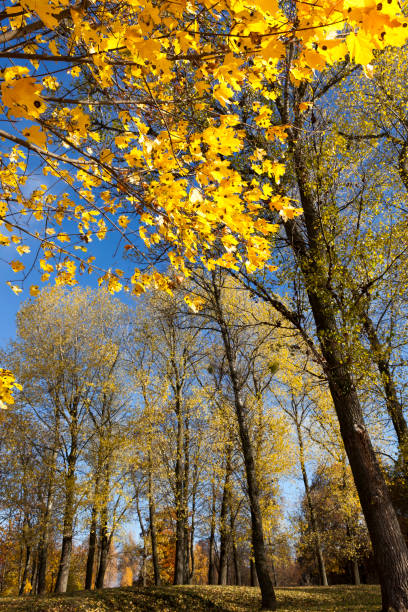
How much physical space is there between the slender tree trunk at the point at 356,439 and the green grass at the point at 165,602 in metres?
2.55

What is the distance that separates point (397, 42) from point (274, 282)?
4368mm

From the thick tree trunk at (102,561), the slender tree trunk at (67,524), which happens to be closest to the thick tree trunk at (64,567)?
the slender tree trunk at (67,524)

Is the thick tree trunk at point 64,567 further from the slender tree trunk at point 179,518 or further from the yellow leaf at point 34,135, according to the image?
the yellow leaf at point 34,135

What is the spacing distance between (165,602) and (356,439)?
20.3 feet

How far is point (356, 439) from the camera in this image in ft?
15.2

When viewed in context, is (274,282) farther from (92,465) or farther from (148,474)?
(148,474)

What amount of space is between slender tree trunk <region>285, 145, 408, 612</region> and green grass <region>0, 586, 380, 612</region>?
2.55m

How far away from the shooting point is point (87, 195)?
3.19 metres

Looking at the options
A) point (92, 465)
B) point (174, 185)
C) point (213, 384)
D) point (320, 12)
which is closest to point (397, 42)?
point (320, 12)

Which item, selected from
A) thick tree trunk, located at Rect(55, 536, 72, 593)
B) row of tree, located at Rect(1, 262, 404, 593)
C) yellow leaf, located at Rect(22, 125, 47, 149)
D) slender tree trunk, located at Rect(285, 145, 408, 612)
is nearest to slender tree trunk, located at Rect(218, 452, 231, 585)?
row of tree, located at Rect(1, 262, 404, 593)

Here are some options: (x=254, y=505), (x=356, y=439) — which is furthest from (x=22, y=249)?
(x=254, y=505)

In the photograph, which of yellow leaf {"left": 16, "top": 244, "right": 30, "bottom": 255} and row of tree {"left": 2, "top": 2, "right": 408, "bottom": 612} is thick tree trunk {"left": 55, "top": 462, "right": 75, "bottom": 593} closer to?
row of tree {"left": 2, "top": 2, "right": 408, "bottom": 612}

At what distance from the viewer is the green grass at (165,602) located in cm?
663

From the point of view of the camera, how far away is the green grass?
6633mm
